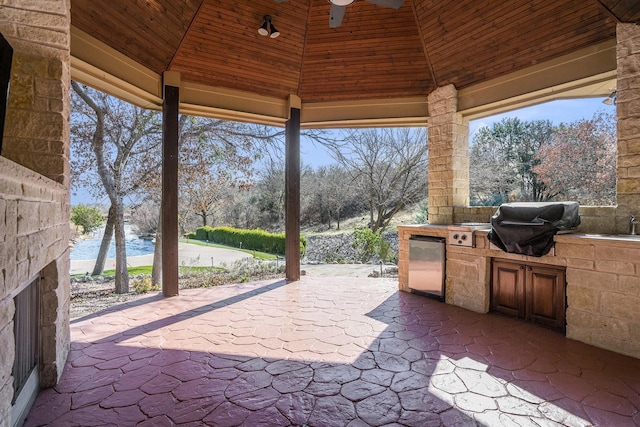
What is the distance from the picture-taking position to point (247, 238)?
11836 millimetres

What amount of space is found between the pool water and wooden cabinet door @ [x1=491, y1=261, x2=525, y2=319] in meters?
8.12

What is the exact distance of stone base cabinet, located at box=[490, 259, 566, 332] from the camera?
3324 millimetres

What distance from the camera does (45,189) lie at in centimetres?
194

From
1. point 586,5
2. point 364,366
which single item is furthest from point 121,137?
point 586,5

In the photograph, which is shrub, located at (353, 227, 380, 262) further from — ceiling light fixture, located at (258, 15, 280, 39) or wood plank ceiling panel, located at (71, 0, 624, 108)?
ceiling light fixture, located at (258, 15, 280, 39)

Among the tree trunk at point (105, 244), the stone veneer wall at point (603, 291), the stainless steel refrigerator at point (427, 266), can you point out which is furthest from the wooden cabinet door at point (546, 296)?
the tree trunk at point (105, 244)

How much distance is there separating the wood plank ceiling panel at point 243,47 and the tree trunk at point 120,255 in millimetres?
4223

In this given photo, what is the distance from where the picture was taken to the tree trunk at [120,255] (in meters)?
7.22

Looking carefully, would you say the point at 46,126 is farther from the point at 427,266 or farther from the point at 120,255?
the point at 120,255

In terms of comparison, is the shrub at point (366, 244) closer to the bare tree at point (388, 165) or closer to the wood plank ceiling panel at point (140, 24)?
the bare tree at point (388, 165)

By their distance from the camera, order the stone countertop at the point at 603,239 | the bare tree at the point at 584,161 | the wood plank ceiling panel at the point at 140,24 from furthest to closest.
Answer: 1. the bare tree at the point at 584,161
2. the wood plank ceiling panel at the point at 140,24
3. the stone countertop at the point at 603,239

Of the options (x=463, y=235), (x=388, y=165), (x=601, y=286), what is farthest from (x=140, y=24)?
(x=388, y=165)

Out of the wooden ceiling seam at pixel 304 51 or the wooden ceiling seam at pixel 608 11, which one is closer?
the wooden ceiling seam at pixel 608 11

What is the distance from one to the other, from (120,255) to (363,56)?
264 inches
